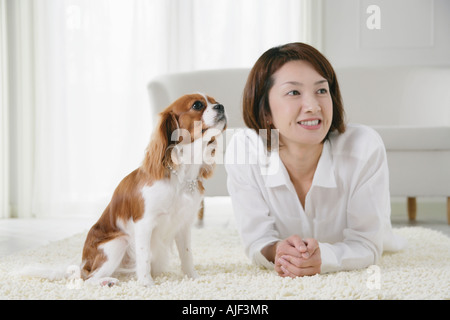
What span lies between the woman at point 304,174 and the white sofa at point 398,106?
121cm

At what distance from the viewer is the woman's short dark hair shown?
48.5 inches

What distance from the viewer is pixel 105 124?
3510mm

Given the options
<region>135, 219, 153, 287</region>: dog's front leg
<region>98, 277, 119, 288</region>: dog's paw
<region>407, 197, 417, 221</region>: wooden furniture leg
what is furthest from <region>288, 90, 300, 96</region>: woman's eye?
<region>407, 197, 417, 221</region>: wooden furniture leg

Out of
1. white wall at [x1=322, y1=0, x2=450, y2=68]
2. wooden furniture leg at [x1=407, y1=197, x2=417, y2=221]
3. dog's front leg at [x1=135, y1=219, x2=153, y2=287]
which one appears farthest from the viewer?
white wall at [x1=322, y1=0, x2=450, y2=68]

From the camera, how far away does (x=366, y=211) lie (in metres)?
1.32

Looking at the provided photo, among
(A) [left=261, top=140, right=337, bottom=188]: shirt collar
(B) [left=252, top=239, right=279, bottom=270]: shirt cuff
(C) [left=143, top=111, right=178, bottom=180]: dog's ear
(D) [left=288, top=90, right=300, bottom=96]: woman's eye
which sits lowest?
(B) [left=252, top=239, right=279, bottom=270]: shirt cuff

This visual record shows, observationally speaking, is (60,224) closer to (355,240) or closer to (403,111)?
(355,240)

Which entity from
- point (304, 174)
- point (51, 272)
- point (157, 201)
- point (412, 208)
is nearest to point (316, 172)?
point (304, 174)

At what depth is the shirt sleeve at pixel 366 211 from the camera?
1.30 metres

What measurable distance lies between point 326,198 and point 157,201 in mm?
536

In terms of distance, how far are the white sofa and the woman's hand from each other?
1462mm

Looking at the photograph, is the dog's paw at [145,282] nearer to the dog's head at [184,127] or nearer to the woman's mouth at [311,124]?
the dog's head at [184,127]

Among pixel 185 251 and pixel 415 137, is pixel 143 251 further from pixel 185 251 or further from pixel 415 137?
pixel 415 137

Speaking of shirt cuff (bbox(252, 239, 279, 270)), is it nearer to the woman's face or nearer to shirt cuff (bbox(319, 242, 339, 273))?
shirt cuff (bbox(319, 242, 339, 273))
